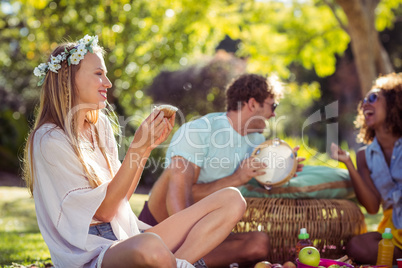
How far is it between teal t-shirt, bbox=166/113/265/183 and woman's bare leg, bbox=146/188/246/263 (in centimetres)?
106

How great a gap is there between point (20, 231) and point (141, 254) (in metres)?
4.04

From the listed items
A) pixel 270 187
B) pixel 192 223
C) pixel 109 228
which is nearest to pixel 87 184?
pixel 109 228

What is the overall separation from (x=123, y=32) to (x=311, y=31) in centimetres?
402

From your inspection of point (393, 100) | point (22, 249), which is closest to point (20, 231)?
point (22, 249)

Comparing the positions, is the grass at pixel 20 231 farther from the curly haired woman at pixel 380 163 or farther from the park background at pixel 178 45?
the curly haired woman at pixel 380 163

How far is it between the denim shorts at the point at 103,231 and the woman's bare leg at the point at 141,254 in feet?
0.87

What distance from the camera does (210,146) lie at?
402cm

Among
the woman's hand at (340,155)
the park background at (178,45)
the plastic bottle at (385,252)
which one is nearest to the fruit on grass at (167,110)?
the woman's hand at (340,155)

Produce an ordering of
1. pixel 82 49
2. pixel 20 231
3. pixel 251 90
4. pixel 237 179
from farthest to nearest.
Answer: pixel 20 231 < pixel 251 90 < pixel 237 179 < pixel 82 49

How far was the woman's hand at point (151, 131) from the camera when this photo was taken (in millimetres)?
2553

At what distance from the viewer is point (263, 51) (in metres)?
10.4

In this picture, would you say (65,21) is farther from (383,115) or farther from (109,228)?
(109,228)

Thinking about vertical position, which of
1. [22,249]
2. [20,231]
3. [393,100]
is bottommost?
[20,231]

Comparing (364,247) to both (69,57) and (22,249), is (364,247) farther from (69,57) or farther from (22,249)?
(22,249)
